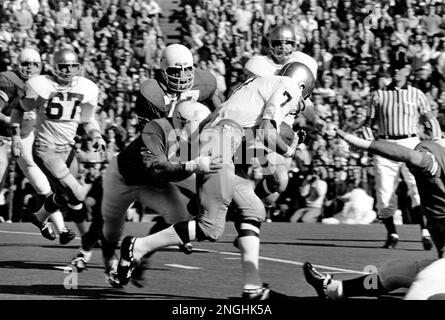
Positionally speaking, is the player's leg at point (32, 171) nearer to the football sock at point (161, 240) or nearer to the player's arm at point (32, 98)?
the player's arm at point (32, 98)

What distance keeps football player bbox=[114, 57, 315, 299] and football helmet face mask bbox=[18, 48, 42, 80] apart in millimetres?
4420

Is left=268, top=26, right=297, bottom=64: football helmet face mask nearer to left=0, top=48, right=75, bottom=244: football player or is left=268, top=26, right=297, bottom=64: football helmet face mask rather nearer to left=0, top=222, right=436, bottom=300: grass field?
left=0, top=222, right=436, bottom=300: grass field

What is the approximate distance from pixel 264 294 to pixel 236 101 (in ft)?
4.37

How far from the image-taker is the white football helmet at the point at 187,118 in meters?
6.93

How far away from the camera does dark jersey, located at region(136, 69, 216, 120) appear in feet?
25.8

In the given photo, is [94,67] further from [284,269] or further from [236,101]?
[236,101]

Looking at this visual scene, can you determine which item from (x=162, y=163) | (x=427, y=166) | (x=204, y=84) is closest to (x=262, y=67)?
(x=204, y=84)

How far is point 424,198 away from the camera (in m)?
6.70

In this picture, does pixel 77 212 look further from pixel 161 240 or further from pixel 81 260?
pixel 161 240

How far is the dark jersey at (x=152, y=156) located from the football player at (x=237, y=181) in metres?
0.19

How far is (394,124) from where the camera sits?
10.5 metres

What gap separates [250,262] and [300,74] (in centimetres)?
199
